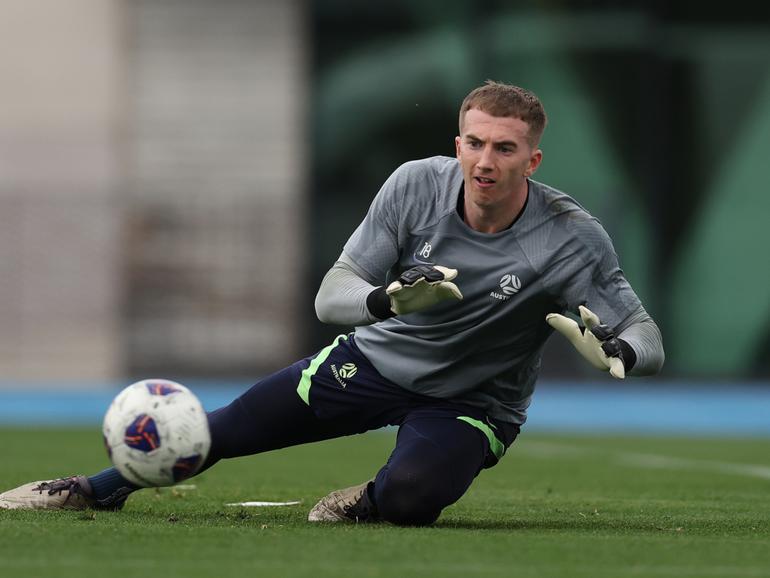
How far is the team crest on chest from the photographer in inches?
256

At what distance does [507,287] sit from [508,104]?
0.72 m

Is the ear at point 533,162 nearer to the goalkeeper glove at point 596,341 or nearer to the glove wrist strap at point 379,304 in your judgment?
the goalkeeper glove at point 596,341

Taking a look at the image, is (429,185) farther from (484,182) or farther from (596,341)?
(596,341)

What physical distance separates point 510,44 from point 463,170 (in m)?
13.5

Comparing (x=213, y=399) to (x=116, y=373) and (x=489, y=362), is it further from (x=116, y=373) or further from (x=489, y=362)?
(x=489, y=362)

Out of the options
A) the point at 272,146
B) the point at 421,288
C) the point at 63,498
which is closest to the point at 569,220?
the point at 421,288

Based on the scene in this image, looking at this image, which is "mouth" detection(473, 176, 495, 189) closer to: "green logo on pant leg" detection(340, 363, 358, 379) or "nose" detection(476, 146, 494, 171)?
"nose" detection(476, 146, 494, 171)

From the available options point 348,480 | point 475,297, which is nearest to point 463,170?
point 475,297

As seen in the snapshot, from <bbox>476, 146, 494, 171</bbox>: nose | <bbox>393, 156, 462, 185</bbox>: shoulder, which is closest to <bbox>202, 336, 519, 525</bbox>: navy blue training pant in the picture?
<bbox>393, 156, 462, 185</bbox>: shoulder

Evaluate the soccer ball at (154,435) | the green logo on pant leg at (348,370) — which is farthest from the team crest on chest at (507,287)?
the soccer ball at (154,435)

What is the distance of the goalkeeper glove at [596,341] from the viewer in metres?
6.04

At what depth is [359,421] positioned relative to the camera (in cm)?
680

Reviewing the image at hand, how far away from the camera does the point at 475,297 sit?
21.4 ft

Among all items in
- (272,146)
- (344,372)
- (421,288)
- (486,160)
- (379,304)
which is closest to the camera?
(421,288)
